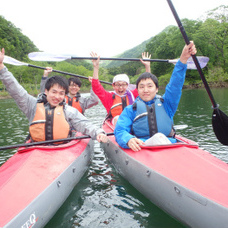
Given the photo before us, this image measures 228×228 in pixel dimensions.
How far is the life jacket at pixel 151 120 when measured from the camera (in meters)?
3.06

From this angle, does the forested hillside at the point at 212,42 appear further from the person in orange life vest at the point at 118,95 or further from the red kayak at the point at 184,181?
the red kayak at the point at 184,181

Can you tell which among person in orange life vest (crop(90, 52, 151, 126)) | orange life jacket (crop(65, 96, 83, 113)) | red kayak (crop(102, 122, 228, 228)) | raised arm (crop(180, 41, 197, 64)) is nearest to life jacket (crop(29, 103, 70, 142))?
red kayak (crop(102, 122, 228, 228))

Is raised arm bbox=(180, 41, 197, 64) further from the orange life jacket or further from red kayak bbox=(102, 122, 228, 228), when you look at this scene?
the orange life jacket

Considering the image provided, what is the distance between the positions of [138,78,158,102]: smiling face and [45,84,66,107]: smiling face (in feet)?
4.07

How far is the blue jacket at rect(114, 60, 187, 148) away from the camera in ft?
9.73

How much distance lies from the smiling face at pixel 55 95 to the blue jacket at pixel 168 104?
1.02 meters

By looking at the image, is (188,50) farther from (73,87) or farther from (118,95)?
(73,87)

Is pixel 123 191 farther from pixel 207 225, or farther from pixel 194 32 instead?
pixel 194 32

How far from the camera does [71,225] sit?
2400mm

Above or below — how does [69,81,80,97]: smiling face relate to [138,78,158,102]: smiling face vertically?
below

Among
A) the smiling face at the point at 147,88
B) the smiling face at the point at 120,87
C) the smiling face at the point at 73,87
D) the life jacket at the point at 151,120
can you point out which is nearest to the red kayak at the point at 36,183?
the life jacket at the point at 151,120

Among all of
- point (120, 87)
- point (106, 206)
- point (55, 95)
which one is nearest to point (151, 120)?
point (106, 206)

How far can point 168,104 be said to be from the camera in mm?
3211

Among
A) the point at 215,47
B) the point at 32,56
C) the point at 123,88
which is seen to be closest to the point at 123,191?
the point at 123,88
